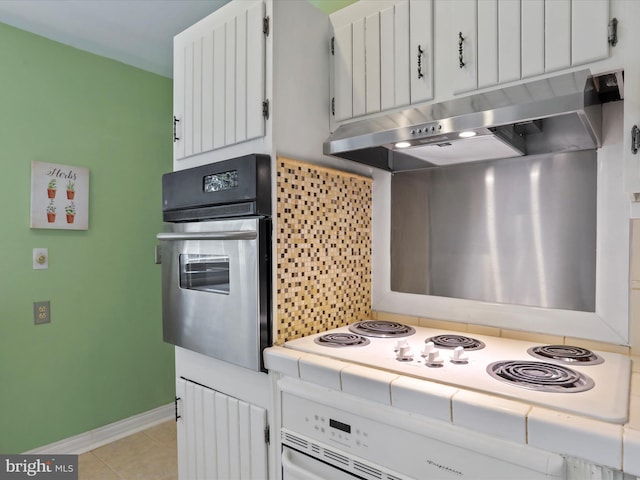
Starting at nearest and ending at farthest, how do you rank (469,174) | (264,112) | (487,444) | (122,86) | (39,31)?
(487,444), (264,112), (469,174), (39,31), (122,86)

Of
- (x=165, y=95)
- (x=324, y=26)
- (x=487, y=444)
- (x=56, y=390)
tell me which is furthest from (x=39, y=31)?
(x=487, y=444)

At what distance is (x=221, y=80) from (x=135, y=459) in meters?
2.27

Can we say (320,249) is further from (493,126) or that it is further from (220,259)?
(493,126)

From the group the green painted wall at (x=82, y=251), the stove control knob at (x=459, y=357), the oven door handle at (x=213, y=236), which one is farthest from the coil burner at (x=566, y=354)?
the green painted wall at (x=82, y=251)

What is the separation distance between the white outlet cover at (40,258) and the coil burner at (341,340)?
186 centimetres

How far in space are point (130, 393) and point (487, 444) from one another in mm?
2629

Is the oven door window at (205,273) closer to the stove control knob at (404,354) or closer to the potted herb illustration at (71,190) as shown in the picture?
the stove control knob at (404,354)

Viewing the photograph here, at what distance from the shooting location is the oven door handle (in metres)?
1.42

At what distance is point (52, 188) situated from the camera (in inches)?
96.7

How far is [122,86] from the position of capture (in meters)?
2.80

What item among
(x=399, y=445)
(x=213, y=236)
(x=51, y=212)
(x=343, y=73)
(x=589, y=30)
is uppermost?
(x=343, y=73)

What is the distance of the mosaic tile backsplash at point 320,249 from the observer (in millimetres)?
1489

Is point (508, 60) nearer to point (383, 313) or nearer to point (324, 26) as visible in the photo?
point (324, 26)

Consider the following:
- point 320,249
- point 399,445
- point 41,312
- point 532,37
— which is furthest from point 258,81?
point 41,312
